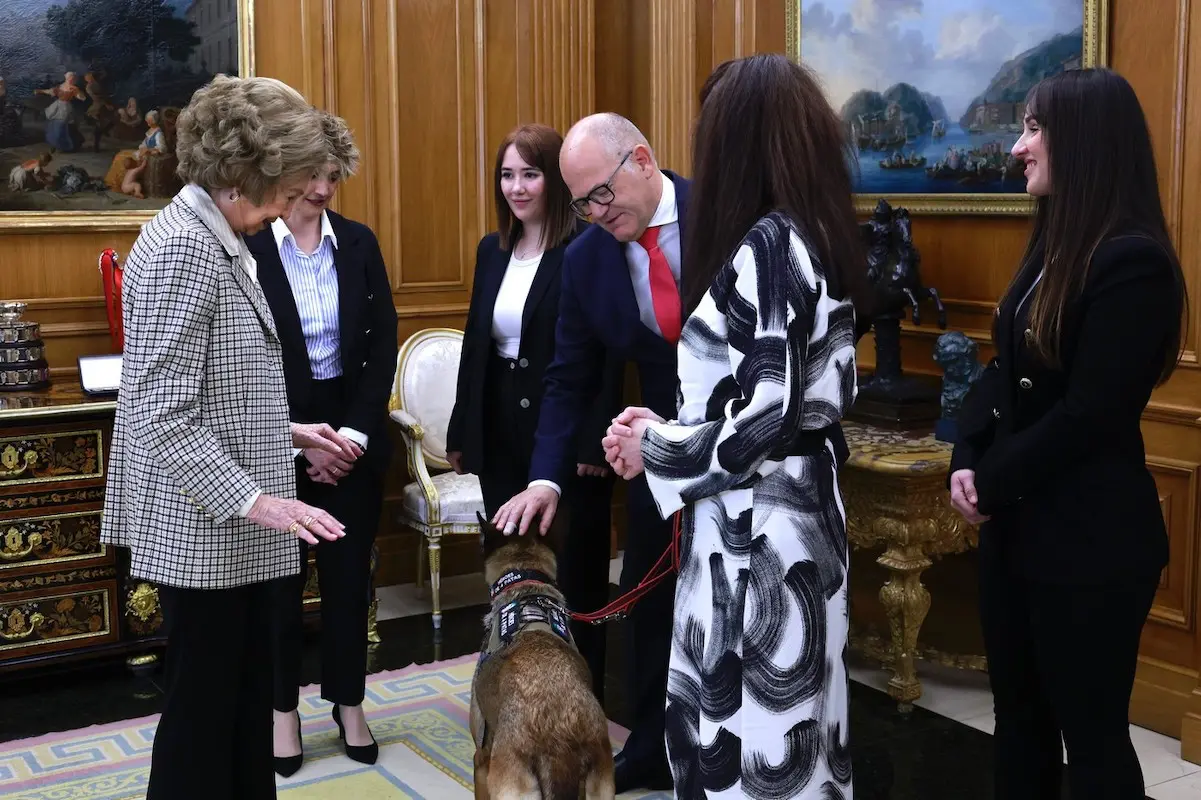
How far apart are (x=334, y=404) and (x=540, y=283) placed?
765 millimetres

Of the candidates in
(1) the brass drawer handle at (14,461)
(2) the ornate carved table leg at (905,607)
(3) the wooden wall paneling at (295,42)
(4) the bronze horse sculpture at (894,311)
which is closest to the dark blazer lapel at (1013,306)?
(2) the ornate carved table leg at (905,607)

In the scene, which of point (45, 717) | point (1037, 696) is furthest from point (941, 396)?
point (45, 717)

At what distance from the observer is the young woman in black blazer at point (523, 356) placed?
405 centimetres

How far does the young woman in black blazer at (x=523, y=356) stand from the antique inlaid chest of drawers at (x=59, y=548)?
1.58m

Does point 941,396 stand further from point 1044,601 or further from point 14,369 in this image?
point 14,369

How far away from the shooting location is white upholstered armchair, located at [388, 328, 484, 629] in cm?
559

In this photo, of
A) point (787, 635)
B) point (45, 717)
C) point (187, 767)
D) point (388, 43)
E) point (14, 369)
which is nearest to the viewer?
point (787, 635)

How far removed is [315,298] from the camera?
404cm

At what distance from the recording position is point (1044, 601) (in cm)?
266

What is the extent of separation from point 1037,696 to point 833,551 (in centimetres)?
77

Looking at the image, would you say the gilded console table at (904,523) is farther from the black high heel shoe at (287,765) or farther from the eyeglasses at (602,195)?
the black high heel shoe at (287,765)

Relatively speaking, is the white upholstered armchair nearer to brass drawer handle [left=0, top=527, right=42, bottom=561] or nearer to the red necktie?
brass drawer handle [left=0, top=527, right=42, bottom=561]

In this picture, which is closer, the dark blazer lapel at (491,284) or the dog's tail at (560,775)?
the dog's tail at (560,775)

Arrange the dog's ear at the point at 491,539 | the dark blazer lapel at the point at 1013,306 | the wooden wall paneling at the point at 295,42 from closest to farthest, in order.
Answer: the dark blazer lapel at the point at 1013,306 < the dog's ear at the point at 491,539 < the wooden wall paneling at the point at 295,42
